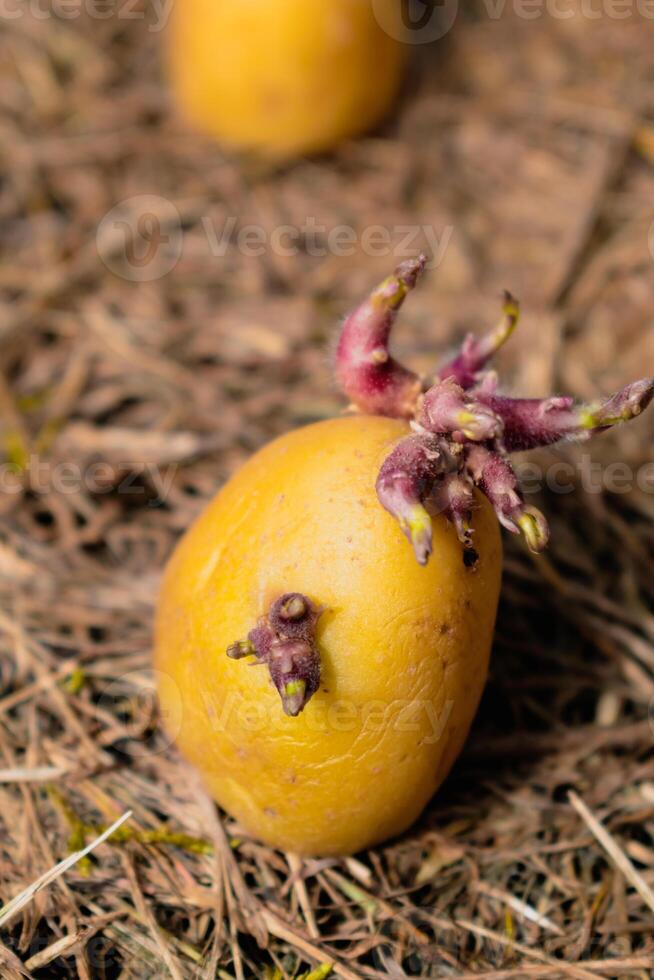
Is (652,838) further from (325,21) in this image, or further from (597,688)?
(325,21)

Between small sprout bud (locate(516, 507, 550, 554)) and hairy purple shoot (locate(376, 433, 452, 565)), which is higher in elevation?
hairy purple shoot (locate(376, 433, 452, 565))

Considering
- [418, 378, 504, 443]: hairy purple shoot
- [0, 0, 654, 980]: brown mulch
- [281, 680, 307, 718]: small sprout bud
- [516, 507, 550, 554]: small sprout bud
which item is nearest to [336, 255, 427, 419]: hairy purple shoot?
[418, 378, 504, 443]: hairy purple shoot

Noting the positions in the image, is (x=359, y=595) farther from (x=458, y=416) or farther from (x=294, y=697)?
(x=458, y=416)

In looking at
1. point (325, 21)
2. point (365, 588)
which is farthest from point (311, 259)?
point (365, 588)

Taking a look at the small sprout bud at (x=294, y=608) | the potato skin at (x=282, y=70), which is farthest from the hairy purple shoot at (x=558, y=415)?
the potato skin at (x=282, y=70)

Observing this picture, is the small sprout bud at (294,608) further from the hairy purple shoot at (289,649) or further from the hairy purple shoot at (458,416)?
the hairy purple shoot at (458,416)

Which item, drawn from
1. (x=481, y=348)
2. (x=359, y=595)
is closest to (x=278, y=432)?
(x=481, y=348)

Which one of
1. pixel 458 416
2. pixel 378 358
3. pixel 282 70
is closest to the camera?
pixel 458 416

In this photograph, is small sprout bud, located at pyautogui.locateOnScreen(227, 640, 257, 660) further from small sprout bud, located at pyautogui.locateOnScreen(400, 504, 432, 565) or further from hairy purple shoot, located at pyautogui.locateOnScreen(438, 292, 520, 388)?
hairy purple shoot, located at pyautogui.locateOnScreen(438, 292, 520, 388)
